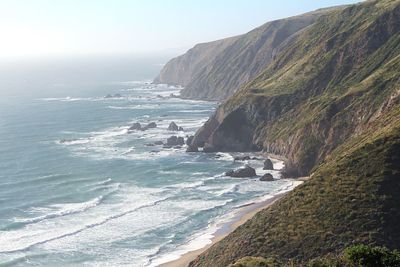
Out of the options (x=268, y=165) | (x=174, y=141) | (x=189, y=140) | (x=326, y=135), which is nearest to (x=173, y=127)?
(x=174, y=141)

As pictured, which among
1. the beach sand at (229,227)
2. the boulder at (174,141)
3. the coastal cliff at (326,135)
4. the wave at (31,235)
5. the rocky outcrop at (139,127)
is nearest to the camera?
the coastal cliff at (326,135)

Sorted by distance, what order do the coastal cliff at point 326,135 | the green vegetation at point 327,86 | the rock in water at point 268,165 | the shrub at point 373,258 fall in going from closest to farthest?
1. the shrub at point 373,258
2. the coastal cliff at point 326,135
3. the green vegetation at point 327,86
4. the rock in water at point 268,165

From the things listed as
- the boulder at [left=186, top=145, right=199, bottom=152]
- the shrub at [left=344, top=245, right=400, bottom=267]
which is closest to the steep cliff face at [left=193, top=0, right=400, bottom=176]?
the boulder at [left=186, top=145, right=199, bottom=152]

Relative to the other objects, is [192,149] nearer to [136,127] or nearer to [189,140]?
→ [189,140]

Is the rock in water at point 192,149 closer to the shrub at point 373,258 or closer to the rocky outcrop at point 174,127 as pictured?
the rocky outcrop at point 174,127

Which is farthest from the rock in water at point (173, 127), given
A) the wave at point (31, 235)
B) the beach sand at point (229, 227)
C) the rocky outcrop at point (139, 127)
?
the wave at point (31, 235)
